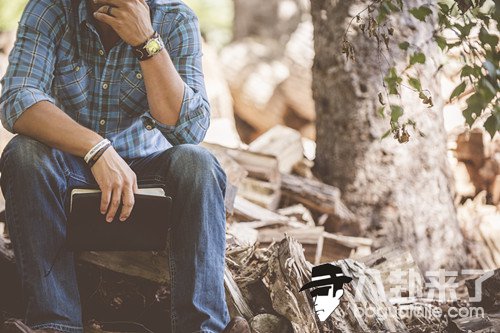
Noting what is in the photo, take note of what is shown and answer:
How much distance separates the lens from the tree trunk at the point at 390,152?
4641 millimetres

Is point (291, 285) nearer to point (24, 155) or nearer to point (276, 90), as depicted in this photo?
point (24, 155)

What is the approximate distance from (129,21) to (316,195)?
8.00 feet

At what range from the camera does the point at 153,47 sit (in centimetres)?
271

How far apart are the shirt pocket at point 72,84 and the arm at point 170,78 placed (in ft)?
1.03

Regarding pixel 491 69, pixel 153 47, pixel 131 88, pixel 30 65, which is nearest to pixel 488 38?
pixel 491 69

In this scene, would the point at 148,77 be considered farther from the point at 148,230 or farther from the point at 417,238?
the point at 417,238

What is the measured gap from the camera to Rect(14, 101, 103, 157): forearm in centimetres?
262

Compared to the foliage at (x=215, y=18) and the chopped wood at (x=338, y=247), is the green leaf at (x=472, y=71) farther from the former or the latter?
the foliage at (x=215, y=18)

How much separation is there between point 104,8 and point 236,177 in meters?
1.85

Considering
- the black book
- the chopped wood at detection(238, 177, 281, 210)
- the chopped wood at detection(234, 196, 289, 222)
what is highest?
the black book

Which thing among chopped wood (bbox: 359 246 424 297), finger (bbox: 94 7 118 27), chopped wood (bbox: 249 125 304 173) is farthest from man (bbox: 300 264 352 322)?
chopped wood (bbox: 249 125 304 173)

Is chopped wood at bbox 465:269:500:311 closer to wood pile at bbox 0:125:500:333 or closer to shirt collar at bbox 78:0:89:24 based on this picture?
wood pile at bbox 0:125:500:333

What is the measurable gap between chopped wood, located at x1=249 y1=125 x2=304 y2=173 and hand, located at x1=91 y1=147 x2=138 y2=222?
2633 mm

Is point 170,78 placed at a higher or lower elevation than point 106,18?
lower
